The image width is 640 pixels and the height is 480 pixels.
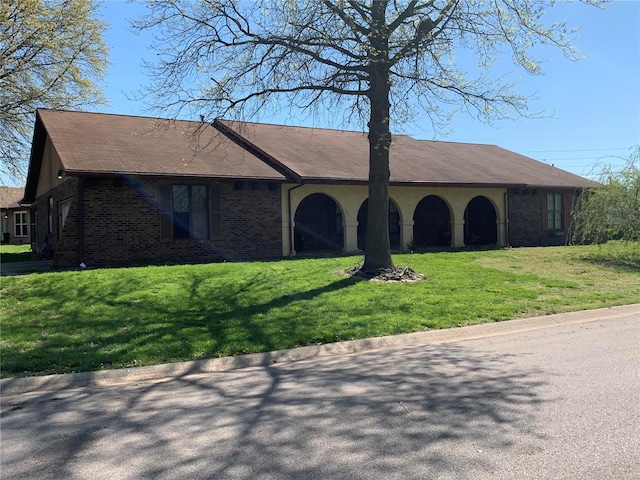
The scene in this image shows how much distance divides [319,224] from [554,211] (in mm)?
11414

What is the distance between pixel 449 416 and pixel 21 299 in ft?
28.8

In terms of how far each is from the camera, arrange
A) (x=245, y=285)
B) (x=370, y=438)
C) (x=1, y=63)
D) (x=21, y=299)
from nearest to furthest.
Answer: (x=370, y=438)
(x=21, y=299)
(x=245, y=285)
(x=1, y=63)

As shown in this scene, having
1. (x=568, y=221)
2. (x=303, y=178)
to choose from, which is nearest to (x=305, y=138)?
(x=303, y=178)

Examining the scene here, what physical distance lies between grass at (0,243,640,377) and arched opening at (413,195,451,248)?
31.1ft

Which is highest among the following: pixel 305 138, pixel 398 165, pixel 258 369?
pixel 305 138

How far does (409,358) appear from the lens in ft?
22.6

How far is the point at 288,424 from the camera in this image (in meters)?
4.43

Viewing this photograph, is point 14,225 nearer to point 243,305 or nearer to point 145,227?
point 145,227

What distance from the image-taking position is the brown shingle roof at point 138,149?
15.2 m

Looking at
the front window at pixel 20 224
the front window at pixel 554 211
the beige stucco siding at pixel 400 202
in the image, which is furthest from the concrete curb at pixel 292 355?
the front window at pixel 20 224

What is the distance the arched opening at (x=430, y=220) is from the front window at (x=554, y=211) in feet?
15.5

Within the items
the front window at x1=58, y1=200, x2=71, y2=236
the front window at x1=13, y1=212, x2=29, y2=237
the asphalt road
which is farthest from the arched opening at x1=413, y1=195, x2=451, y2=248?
the front window at x1=13, y1=212, x2=29, y2=237

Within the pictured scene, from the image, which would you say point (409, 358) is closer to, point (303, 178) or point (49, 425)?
point (49, 425)

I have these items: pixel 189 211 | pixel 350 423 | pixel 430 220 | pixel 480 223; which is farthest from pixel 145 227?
pixel 480 223
